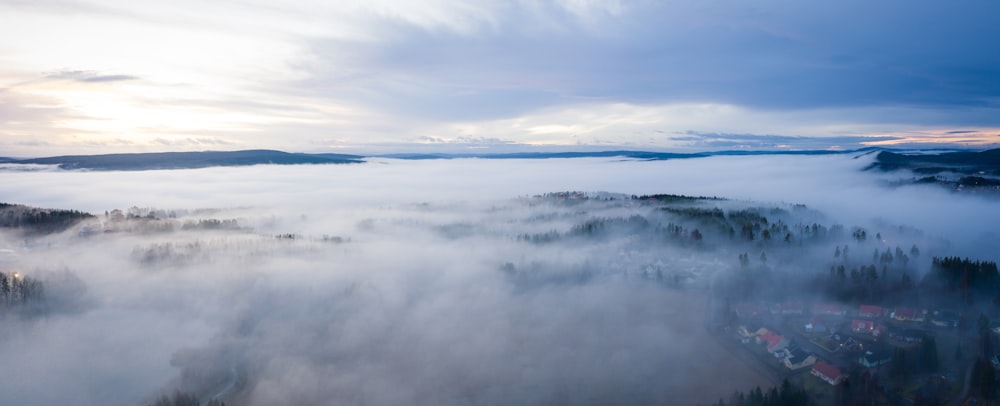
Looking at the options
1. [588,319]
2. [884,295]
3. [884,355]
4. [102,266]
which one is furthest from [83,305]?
[884,295]

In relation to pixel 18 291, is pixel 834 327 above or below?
below

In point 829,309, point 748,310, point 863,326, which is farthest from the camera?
point 748,310

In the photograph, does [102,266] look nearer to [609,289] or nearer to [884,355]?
[609,289]

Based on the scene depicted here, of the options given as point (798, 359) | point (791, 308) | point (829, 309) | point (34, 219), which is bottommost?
point (798, 359)

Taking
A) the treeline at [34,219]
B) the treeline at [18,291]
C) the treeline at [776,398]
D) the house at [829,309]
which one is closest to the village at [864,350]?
the house at [829,309]

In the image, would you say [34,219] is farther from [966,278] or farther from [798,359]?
[966,278]

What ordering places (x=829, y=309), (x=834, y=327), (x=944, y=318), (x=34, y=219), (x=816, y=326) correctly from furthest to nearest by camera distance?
(x=34, y=219) → (x=829, y=309) → (x=944, y=318) → (x=816, y=326) → (x=834, y=327)

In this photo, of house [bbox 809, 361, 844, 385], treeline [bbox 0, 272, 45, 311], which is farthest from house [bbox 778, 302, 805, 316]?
treeline [bbox 0, 272, 45, 311]

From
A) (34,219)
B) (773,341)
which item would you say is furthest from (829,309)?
(34,219)
